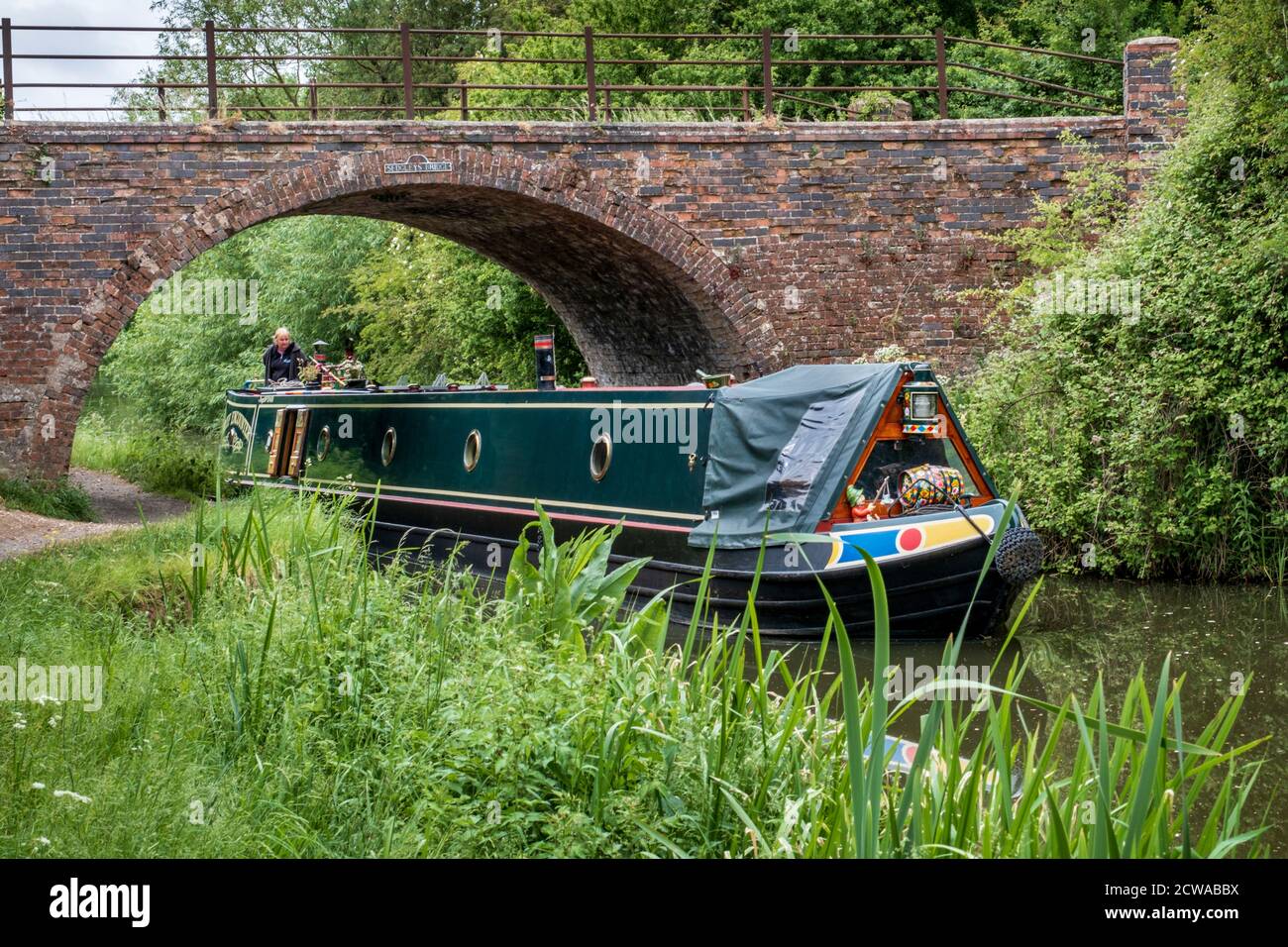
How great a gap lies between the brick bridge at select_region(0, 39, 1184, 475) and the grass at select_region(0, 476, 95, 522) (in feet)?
4.36

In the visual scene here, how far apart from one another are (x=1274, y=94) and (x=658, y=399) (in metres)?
4.64

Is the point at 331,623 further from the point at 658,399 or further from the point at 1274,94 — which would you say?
the point at 1274,94

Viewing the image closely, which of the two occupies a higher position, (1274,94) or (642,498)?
(1274,94)

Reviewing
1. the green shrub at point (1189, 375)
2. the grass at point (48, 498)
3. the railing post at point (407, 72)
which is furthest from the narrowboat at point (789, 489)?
the railing post at point (407, 72)

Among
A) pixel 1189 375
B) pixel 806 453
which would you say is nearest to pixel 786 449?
pixel 806 453

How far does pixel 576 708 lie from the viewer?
3.61m

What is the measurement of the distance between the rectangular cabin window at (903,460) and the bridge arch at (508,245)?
5.61m

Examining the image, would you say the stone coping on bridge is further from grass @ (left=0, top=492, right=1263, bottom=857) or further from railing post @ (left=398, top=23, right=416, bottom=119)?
grass @ (left=0, top=492, right=1263, bottom=857)

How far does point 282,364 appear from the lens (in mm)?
13789

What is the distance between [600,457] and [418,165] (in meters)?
5.23

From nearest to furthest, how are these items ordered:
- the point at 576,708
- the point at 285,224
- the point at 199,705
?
the point at 576,708 < the point at 199,705 < the point at 285,224

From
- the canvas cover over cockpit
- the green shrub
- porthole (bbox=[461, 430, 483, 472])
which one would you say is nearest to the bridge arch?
porthole (bbox=[461, 430, 483, 472])

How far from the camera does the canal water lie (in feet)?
20.6
